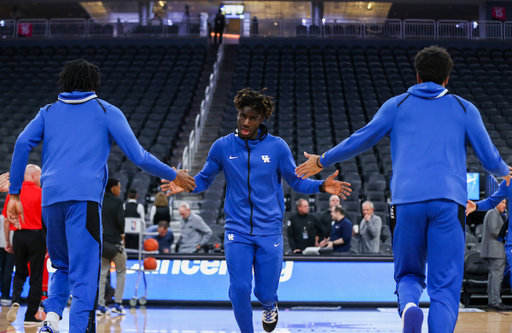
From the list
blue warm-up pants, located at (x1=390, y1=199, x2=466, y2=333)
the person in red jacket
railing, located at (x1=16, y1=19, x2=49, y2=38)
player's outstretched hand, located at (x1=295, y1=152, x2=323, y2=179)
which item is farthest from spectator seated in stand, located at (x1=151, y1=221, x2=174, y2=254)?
railing, located at (x1=16, y1=19, x2=49, y2=38)

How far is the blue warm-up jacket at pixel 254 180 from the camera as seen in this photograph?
4.39 meters

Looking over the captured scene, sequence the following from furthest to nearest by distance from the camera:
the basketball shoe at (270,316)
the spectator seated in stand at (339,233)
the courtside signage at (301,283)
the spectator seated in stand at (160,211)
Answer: the spectator seated in stand at (160,211) < the spectator seated in stand at (339,233) < the courtside signage at (301,283) < the basketball shoe at (270,316)

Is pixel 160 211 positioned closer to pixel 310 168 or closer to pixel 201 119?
pixel 201 119

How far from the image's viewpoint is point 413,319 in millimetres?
3248

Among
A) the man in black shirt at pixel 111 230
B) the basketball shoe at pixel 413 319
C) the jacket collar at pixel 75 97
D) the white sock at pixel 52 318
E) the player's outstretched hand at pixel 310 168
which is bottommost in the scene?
the man in black shirt at pixel 111 230

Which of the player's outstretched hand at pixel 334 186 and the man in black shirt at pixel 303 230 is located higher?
the player's outstretched hand at pixel 334 186

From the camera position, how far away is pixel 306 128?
15.8m

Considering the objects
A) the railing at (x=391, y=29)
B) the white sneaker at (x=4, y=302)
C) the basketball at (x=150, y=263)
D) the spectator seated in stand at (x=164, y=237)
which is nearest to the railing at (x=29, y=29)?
the railing at (x=391, y=29)

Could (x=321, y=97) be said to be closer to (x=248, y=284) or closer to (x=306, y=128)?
(x=306, y=128)

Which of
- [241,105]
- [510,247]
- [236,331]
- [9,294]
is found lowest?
[9,294]

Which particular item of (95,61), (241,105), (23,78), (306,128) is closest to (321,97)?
(306,128)

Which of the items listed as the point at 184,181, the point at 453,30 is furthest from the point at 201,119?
the point at 184,181

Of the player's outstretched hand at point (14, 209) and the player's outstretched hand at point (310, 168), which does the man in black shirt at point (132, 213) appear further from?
the player's outstretched hand at point (310, 168)

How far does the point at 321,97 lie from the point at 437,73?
1457 centimetres
